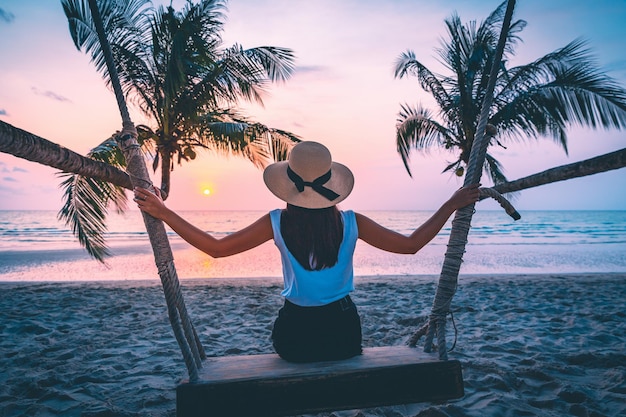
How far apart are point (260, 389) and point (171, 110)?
242 inches

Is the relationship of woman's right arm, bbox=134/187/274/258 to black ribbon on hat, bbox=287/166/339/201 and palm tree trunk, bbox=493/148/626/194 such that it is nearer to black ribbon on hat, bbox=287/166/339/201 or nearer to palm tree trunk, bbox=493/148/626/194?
black ribbon on hat, bbox=287/166/339/201

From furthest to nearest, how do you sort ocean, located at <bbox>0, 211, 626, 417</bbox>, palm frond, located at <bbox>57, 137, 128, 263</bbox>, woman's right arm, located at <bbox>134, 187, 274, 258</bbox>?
palm frond, located at <bbox>57, 137, 128, 263</bbox>
ocean, located at <bbox>0, 211, 626, 417</bbox>
woman's right arm, located at <bbox>134, 187, 274, 258</bbox>

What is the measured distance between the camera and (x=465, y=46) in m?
7.88

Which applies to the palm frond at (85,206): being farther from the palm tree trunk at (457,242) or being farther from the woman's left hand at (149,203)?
the palm tree trunk at (457,242)

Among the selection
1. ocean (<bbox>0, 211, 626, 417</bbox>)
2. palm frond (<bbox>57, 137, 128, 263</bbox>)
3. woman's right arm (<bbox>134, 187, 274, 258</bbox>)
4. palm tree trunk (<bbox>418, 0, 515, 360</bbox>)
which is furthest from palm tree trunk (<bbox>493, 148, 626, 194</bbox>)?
palm frond (<bbox>57, 137, 128, 263</bbox>)

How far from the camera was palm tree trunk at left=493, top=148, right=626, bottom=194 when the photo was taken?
1.81 m

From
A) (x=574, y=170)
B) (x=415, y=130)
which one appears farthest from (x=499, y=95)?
(x=574, y=170)

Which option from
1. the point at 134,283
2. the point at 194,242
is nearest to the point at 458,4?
the point at 194,242

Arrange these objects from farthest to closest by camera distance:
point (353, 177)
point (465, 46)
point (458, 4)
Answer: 1. point (465, 46)
2. point (458, 4)
3. point (353, 177)

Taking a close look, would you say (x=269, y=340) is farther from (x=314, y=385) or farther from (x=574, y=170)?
(x=574, y=170)

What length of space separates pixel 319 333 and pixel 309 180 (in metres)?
0.67

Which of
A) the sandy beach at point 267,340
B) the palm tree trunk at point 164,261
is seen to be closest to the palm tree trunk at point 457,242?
the sandy beach at point 267,340

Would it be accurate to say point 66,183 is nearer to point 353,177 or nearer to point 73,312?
point 73,312

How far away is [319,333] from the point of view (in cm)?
167
